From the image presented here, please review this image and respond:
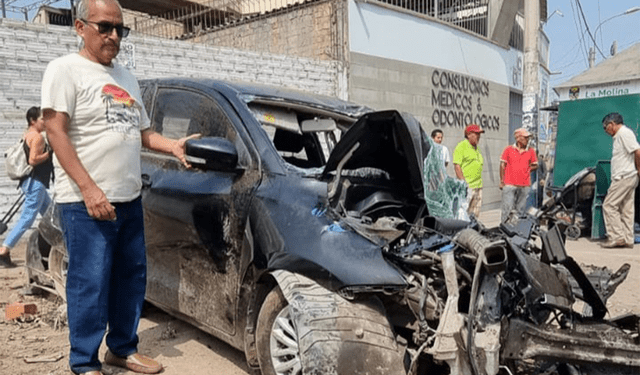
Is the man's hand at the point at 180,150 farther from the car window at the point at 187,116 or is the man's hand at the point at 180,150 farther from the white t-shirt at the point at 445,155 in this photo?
the white t-shirt at the point at 445,155

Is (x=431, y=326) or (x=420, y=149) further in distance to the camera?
(x=420, y=149)

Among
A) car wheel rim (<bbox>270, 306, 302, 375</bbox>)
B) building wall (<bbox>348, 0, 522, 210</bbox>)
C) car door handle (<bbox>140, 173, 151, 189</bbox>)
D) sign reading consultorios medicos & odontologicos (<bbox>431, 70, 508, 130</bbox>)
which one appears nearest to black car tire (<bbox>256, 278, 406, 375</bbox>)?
car wheel rim (<bbox>270, 306, 302, 375</bbox>)

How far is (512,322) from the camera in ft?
7.21

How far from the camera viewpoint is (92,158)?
265 cm

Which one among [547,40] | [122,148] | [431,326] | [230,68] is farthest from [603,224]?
[547,40]

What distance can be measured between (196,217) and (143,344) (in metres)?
1.06

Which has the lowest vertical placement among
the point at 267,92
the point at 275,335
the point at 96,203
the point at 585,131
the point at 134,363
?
the point at 134,363

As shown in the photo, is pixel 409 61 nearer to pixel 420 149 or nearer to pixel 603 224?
pixel 603 224

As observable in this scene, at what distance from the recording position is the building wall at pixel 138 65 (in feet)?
22.0

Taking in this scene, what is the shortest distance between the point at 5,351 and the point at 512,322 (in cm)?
308

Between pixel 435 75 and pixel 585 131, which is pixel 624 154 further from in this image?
pixel 435 75

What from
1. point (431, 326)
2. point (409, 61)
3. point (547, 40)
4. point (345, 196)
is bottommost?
point (431, 326)

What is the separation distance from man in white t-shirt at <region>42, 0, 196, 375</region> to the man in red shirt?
6442 millimetres

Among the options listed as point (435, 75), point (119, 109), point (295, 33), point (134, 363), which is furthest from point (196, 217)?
point (435, 75)
